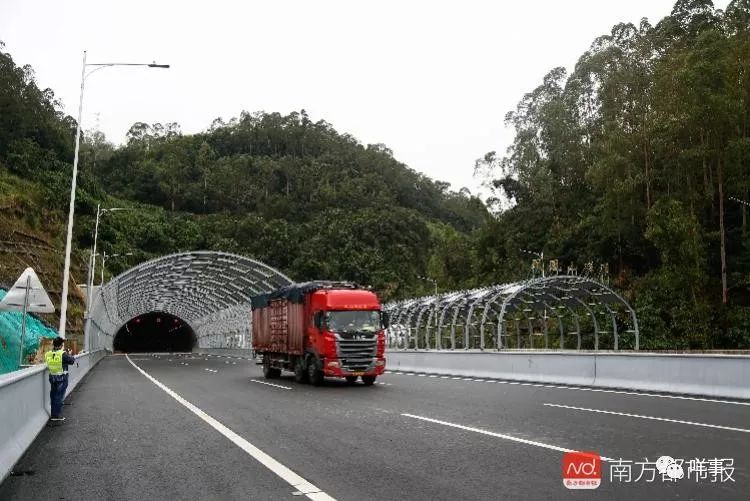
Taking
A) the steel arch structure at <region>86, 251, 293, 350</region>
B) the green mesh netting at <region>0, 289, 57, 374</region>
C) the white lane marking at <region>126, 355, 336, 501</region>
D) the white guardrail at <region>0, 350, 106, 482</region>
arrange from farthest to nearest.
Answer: the steel arch structure at <region>86, 251, 293, 350</region> < the green mesh netting at <region>0, 289, 57, 374</region> < the white guardrail at <region>0, 350, 106, 482</region> < the white lane marking at <region>126, 355, 336, 501</region>

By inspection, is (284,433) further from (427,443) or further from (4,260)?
(4,260)

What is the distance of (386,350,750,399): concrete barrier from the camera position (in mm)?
16875

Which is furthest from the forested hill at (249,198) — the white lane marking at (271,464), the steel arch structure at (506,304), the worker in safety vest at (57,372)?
the white lane marking at (271,464)

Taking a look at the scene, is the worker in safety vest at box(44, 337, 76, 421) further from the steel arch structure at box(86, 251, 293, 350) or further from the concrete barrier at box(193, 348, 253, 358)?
Answer: the concrete barrier at box(193, 348, 253, 358)

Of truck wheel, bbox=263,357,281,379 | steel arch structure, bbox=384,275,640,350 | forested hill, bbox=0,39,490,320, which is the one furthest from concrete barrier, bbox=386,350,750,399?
forested hill, bbox=0,39,490,320

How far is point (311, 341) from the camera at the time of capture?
77.9ft

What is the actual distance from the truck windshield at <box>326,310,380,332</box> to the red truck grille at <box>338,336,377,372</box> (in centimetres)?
41

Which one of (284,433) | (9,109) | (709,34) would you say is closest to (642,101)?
(709,34)

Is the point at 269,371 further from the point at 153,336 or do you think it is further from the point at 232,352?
the point at 153,336

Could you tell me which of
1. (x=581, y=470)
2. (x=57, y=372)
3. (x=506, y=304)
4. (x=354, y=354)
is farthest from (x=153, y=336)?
(x=581, y=470)

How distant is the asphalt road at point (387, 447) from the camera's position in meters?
7.46

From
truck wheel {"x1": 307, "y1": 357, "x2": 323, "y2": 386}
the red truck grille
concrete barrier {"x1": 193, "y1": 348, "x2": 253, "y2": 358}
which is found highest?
the red truck grille

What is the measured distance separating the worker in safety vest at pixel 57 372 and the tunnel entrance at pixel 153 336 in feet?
345

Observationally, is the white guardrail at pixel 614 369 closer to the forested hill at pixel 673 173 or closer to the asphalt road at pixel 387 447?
the asphalt road at pixel 387 447
